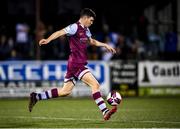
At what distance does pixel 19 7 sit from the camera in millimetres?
28156

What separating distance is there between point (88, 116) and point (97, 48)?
10.2 meters

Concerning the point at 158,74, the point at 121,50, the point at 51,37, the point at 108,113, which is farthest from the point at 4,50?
the point at 108,113

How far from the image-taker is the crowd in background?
79.8 ft

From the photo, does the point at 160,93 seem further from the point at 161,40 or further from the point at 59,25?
the point at 59,25

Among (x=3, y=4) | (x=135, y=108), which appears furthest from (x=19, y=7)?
(x=135, y=108)

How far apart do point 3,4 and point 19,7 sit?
0.72 meters

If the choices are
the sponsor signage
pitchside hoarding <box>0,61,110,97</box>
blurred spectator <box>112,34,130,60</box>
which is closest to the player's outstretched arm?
pitchside hoarding <box>0,61,110,97</box>

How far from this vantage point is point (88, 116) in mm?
15117

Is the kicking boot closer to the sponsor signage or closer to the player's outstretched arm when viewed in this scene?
the player's outstretched arm

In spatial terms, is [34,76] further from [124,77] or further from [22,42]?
[124,77]

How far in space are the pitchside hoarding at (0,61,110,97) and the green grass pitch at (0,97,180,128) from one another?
319 cm

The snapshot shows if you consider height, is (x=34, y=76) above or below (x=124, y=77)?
above

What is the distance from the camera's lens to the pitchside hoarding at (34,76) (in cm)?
2286

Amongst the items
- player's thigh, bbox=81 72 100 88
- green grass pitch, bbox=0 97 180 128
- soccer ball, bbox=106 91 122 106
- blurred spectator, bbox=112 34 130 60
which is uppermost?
blurred spectator, bbox=112 34 130 60
